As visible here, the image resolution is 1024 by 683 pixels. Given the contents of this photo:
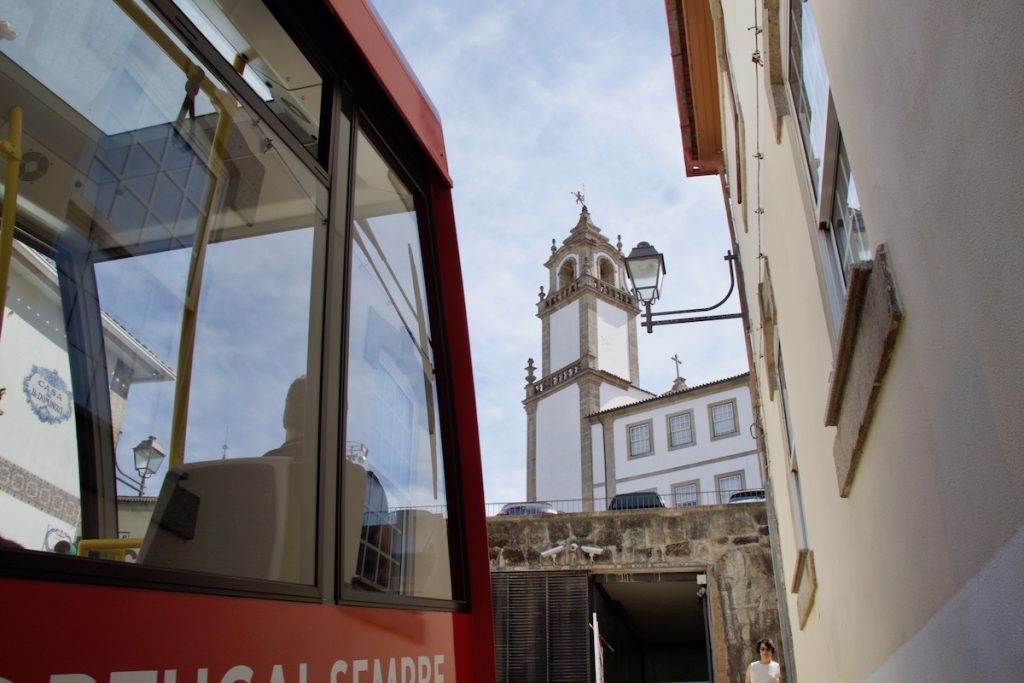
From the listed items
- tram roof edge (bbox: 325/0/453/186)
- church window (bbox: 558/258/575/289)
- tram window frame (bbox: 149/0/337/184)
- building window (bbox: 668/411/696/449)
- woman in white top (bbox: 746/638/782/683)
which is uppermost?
church window (bbox: 558/258/575/289)

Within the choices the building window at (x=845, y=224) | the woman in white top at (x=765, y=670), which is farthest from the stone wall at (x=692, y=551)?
the building window at (x=845, y=224)

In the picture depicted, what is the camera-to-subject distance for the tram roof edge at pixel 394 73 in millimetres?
2359

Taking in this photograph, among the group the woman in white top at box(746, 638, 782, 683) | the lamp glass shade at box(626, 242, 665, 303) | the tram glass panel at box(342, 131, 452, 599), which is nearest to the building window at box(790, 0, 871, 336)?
the tram glass panel at box(342, 131, 452, 599)

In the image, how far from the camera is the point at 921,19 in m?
1.77

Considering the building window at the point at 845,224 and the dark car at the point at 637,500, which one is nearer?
the building window at the point at 845,224

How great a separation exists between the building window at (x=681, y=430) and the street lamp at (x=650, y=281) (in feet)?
82.2

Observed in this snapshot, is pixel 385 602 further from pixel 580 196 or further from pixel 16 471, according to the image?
pixel 580 196

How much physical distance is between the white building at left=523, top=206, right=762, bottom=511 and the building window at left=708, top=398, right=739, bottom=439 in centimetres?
4

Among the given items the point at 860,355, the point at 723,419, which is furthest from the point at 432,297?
the point at 723,419

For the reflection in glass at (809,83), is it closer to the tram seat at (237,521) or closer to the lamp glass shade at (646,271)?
the tram seat at (237,521)

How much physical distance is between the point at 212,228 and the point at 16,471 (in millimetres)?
688

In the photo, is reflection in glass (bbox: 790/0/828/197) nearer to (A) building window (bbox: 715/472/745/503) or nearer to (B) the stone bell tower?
(A) building window (bbox: 715/472/745/503)

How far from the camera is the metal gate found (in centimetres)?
1445

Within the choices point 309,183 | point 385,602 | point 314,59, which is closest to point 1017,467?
point 385,602
